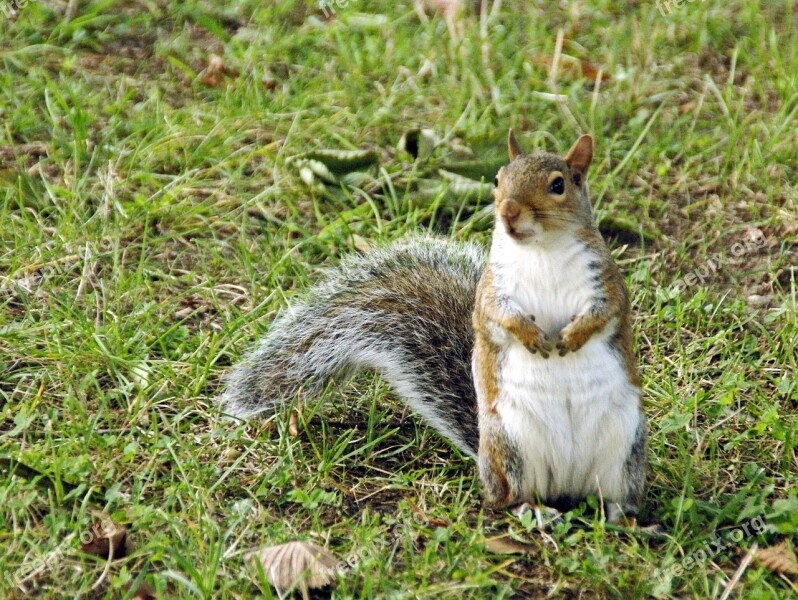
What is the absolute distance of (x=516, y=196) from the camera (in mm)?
2117

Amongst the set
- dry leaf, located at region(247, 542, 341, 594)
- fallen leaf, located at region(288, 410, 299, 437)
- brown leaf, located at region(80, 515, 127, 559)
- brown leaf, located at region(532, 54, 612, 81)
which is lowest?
fallen leaf, located at region(288, 410, 299, 437)

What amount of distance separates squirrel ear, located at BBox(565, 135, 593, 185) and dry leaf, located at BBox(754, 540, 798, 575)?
815mm

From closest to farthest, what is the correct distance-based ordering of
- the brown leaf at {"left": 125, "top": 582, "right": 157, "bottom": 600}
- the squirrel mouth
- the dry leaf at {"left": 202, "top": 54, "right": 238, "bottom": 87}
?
the brown leaf at {"left": 125, "top": 582, "right": 157, "bottom": 600}
the squirrel mouth
the dry leaf at {"left": 202, "top": 54, "right": 238, "bottom": 87}

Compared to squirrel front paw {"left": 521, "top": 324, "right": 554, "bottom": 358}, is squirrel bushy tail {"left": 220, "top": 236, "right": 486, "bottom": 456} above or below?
below

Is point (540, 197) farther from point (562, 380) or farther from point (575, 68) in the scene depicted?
point (575, 68)

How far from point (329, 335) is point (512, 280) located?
0.52 metres

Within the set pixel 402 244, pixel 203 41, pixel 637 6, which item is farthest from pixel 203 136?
pixel 637 6

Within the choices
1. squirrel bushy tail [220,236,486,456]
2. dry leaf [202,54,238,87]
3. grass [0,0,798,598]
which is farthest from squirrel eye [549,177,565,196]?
dry leaf [202,54,238,87]

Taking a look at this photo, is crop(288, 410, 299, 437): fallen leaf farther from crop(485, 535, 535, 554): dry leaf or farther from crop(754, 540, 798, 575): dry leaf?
crop(754, 540, 798, 575): dry leaf

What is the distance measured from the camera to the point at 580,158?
2.26 metres

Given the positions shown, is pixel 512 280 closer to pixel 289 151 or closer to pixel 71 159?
pixel 289 151

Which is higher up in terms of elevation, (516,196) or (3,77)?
(516,196)

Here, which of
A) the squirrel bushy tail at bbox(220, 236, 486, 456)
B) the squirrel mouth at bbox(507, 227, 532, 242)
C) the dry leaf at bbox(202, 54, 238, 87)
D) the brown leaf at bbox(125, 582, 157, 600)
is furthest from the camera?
the dry leaf at bbox(202, 54, 238, 87)

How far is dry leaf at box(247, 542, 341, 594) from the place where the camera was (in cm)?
199
